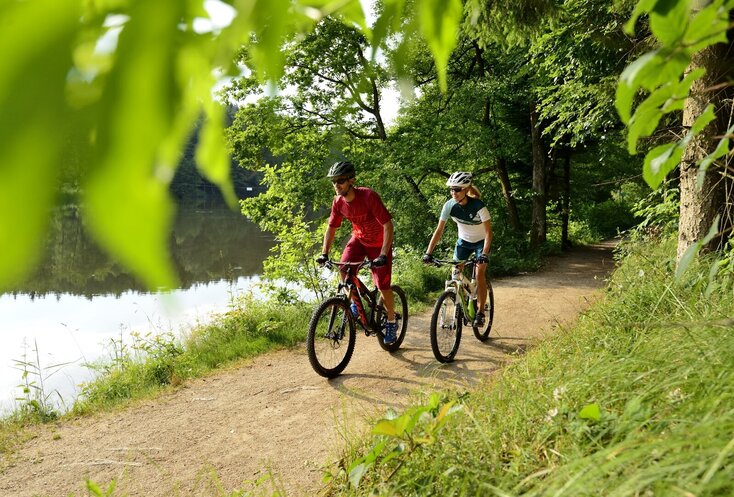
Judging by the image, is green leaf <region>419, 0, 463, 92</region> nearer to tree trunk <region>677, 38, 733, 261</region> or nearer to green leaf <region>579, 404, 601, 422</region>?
green leaf <region>579, 404, 601, 422</region>

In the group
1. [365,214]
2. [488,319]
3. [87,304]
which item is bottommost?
[87,304]

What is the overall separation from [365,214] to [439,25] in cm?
486

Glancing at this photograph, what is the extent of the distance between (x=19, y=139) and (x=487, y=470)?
90.5 inches

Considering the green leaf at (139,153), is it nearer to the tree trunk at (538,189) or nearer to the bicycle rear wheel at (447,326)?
the bicycle rear wheel at (447,326)

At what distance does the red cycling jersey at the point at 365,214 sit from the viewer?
18.2ft

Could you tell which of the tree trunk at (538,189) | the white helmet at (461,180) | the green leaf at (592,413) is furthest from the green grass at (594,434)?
the tree trunk at (538,189)

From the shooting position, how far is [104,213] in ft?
0.92

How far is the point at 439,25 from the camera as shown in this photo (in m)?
0.76

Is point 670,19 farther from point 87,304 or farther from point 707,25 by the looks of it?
point 87,304

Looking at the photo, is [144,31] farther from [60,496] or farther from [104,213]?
[60,496]

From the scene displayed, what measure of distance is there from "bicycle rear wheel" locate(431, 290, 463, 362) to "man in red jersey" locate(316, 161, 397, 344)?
2.12 ft

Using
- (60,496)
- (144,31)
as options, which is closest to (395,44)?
(144,31)

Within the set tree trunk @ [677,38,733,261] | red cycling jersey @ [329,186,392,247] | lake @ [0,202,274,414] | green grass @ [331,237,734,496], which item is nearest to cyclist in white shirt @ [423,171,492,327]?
red cycling jersey @ [329,186,392,247]

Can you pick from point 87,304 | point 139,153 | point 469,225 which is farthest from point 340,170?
point 87,304
